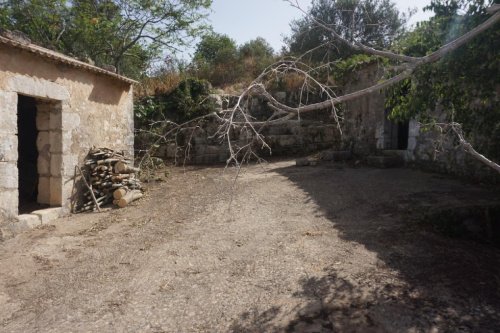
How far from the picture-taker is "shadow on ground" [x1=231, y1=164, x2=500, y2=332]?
2.95 meters

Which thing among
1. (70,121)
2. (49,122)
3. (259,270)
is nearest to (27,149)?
(49,122)

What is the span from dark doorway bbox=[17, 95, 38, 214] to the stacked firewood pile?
1.51 metres

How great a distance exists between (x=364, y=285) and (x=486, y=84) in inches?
105

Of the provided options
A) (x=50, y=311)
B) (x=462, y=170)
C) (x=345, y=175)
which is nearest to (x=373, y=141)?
(x=345, y=175)

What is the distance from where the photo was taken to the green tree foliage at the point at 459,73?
12.6 ft

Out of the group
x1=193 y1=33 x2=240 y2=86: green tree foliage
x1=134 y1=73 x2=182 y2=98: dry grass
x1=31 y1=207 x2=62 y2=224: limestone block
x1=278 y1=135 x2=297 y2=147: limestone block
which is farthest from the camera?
x1=193 y1=33 x2=240 y2=86: green tree foliage

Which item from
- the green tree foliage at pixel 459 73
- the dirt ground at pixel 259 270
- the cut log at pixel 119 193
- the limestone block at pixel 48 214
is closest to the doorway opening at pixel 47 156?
the limestone block at pixel 48 214

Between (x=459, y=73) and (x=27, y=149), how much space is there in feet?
30.4

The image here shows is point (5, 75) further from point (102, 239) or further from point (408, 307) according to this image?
point (408, 307)

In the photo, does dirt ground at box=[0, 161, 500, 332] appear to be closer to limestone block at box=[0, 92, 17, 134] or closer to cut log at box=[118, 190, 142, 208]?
cut log at box=[118, 190, 142, 208]

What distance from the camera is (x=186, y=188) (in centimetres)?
895

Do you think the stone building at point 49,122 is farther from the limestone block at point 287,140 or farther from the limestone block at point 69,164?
the limestone block at point 287,140

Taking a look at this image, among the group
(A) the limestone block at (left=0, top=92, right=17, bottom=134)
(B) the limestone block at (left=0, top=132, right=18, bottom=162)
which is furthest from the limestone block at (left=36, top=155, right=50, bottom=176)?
(A) the limestone block at (left=0, top=92, right=17, bottom=134)

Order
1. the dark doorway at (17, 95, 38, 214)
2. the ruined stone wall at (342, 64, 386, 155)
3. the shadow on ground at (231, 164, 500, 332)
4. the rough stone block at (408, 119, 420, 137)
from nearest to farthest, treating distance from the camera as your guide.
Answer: the shadow on ground at (231, 164, 500, 332), the dark doorway at (17, 95, 38, 214), the rough stone block at (408, 119, 420, 137), the ruined stone wall at (342, 64, 386, 155)
